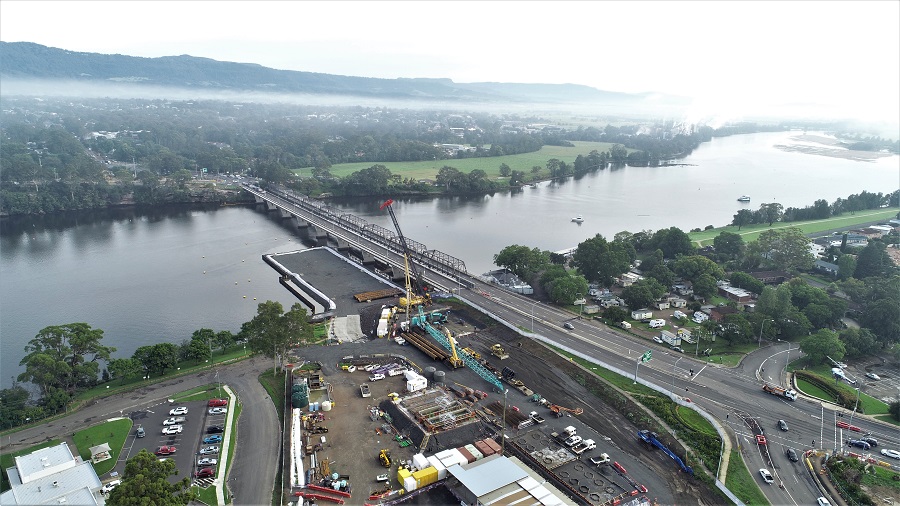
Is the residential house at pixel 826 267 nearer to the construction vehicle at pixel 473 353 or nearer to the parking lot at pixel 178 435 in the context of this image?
the construction vehicle at pixel 473 353

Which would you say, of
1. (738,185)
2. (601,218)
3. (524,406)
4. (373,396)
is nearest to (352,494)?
(373,396)

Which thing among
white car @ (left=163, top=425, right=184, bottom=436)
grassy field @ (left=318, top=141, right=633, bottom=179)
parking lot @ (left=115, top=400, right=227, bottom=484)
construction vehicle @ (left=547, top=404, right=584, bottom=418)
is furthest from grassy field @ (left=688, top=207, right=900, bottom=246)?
white car @ (left=163, top=425, right=184, bottom=436)

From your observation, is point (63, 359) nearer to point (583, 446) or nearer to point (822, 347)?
point (583, 446)

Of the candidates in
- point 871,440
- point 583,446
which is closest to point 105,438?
point 583,446

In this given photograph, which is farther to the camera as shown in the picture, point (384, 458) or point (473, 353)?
point (473, 353)

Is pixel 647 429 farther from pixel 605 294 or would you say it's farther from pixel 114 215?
pixel 114 215

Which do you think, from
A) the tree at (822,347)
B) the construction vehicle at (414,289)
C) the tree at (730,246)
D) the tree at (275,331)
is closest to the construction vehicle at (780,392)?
the tree at (822,347)
